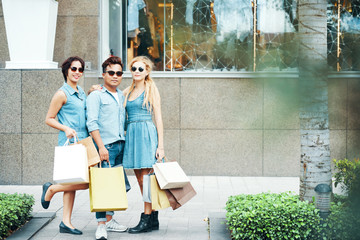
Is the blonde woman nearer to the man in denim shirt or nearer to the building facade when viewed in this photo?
the man in denim shirt

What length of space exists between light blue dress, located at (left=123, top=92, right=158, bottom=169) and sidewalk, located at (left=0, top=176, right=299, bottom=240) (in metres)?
0.81

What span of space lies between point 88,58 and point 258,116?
25.8 feet

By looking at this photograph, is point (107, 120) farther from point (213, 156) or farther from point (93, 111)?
point (213, 156)

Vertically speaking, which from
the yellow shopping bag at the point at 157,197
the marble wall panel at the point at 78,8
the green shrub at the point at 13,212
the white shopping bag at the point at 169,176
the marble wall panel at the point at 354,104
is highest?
the marble wall panel at the point at 78,8

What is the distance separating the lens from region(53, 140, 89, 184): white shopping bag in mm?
4215

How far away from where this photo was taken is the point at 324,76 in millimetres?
1136

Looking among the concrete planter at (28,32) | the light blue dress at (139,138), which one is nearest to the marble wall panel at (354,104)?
the light blue dress at (139,138)

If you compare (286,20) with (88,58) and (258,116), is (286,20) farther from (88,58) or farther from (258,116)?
(88,58)

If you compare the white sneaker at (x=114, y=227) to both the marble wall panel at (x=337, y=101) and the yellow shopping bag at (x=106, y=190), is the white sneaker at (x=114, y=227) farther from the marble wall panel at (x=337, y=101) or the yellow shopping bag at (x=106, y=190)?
the marble wall panel at (x=337, y=101)

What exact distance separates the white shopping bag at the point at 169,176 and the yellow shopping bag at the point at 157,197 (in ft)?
0.30

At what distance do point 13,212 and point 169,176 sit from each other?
1701mm

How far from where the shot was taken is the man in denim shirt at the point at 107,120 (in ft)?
15.2

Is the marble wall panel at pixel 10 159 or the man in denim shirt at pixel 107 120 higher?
the man in denim shirt at pixel 107 120

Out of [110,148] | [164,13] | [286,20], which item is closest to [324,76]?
[286,20]
